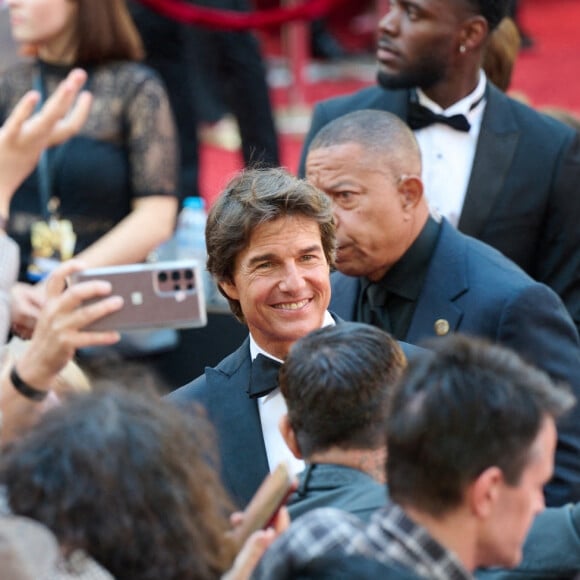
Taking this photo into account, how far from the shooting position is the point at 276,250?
10.0 ft

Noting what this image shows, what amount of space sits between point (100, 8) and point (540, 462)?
9.63ft

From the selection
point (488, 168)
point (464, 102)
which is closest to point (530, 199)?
point (488, 168)

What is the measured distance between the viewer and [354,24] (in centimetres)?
1155

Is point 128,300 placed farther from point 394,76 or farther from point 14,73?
point 14,73

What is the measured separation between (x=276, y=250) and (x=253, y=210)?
0.10 metres

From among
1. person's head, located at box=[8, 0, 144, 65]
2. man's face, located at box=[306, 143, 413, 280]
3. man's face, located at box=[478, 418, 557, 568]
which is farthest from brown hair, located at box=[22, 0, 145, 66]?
man's face, located at box=[478, 418, 557, 568]

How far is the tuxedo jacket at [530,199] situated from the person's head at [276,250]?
1.03 metres

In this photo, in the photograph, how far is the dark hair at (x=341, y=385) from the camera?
237 centimetres

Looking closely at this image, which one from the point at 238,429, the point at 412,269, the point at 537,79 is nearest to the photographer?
the point at 238,429

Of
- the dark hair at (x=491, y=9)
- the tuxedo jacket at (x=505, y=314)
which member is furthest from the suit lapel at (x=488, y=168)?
the tuxedo jacket at (x=505, y=314)

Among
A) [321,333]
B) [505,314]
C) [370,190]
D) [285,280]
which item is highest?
[321,333]

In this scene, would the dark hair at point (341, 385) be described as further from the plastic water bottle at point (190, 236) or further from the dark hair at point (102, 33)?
the plastic water bottle at point (190, 236)

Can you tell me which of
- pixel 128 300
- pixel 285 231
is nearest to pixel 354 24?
pixel 285 231

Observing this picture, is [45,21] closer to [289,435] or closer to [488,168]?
[488,168]
